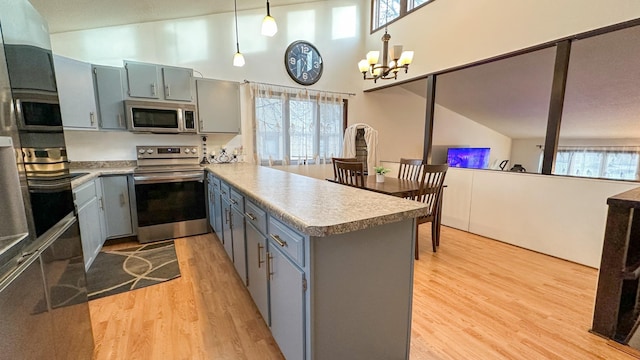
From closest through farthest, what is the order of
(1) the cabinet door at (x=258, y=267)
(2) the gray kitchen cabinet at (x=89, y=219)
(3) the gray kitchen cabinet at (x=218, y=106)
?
1. (1) the cabinet door at (x=258, y=267)
2. (2) the gray kitchen cabinet at (x=89, y=219)
3. (3) the gray kitchen cabinet at (x=218, y=106)

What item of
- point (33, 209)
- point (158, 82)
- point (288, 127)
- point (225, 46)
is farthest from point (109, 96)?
point (33, 209)

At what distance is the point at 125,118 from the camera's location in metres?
3.16

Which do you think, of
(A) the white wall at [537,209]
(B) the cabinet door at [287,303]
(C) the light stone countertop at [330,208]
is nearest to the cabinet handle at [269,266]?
(B) the cabinet door at [287,303]

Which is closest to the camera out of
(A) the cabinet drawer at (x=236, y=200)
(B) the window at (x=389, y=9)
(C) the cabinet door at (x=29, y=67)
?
(C) the cabinet door at (x=29, y=67)

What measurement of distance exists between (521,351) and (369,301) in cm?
111

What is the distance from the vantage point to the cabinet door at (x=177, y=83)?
10.7ft

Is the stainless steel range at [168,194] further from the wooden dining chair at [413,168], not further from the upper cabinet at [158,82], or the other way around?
the wooden dining chair at [413,168]

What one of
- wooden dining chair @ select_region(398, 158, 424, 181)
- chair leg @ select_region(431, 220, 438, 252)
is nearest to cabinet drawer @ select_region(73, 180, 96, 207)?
chair leg @ select_region(431, 220, 438, 252)

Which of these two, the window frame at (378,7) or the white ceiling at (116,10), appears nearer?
the white ceiling at (116,10)

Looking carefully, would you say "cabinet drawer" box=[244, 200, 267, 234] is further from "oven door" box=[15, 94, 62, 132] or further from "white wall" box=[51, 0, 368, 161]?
"white wall" box=[51, 0, 368, 161]

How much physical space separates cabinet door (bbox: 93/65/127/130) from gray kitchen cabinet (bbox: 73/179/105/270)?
0.73 meters

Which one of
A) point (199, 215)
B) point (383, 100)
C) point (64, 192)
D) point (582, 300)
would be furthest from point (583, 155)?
point (64, 192)

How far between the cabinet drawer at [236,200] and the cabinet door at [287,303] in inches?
23.3

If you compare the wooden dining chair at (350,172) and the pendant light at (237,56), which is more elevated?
the pendant light at (237,56)
